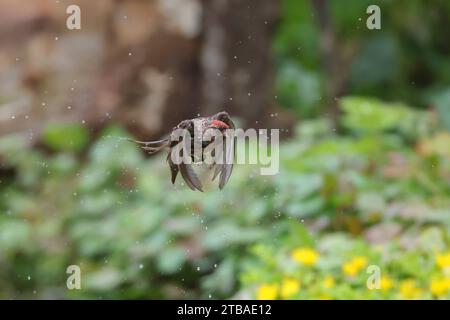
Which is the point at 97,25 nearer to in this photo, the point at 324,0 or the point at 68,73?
the point at 68,73

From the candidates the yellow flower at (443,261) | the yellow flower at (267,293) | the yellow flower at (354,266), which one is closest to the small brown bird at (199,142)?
the yellow flower at (267,293)

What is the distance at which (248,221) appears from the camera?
11.7 feet

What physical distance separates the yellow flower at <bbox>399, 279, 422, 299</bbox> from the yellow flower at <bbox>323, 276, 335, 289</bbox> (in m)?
0.20

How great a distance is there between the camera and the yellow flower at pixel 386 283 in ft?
8.55

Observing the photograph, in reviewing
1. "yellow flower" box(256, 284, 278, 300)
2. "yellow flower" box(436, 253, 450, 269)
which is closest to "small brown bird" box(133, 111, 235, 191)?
"yellow flower" box(256, 284, 278, 300)

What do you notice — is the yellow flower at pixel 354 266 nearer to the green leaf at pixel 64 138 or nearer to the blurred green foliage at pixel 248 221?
the blurred green foliage at pixel 248 221

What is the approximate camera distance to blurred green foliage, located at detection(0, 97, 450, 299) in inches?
111

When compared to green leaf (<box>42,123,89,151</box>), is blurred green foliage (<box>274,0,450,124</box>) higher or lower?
higher

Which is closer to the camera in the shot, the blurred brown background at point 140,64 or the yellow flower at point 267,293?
the yellow flower at point 267,293

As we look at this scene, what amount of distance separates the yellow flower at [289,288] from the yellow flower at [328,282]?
0.08m

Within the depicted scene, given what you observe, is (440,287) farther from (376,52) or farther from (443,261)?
(376,52)

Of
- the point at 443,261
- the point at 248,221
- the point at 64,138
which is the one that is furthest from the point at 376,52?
the point at 443,261

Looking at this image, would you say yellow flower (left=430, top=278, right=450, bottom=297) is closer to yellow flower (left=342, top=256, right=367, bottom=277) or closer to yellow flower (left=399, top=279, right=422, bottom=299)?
yellow flower (left=399, top=279, right=422, bottom=299)

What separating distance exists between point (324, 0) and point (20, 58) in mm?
1874
